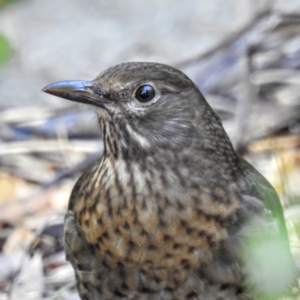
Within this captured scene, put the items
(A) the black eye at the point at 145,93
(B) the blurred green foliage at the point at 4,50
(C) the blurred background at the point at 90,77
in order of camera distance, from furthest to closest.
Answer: (C) the blurred background at the point at 90,77 → (A) the black eye at the point at 145,93 → (B) the blurred green foliage at the point at 4,50

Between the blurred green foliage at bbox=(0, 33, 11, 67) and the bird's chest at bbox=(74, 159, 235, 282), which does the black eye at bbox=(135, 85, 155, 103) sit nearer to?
the bird's chest at bbox=(74, 159, 235, 282)

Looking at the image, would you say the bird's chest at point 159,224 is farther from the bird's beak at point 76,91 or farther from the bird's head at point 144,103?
the bird's beak at point 76,91

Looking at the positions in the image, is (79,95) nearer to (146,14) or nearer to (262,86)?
(262,86)

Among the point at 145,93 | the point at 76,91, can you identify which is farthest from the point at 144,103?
the point at 76,91

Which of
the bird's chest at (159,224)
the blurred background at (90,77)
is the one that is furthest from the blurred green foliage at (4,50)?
the blurred background at (90,77)

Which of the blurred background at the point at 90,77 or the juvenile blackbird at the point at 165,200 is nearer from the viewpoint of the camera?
the juvenile blackbird at the point at 165,200

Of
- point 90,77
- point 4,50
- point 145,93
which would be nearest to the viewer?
point 4,50

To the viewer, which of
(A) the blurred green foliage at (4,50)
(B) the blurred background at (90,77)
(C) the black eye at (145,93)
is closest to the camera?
(A) the blurred green foliage at (4,50)

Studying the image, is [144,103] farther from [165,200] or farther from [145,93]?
[165,200]
